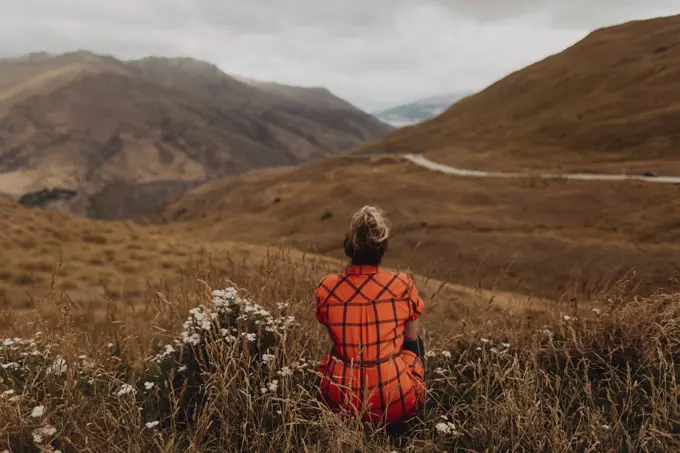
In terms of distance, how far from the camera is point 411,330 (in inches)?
136

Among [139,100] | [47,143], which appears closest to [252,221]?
[47,143]

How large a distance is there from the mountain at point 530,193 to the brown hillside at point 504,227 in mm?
84

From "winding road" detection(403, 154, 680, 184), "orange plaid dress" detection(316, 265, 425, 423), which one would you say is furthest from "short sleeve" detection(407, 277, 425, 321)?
"winding road" detection(403, 154, 680, 184)

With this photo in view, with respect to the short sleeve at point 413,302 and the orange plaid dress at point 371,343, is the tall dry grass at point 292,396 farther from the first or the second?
the short sleeve at point 413,302

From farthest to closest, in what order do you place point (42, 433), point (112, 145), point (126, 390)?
point (112, 145)
point (126, 390)
point (42, 433)

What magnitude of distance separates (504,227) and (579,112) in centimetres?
3469

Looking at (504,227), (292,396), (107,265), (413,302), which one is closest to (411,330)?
(413,302)

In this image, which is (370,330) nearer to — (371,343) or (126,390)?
(371,343)

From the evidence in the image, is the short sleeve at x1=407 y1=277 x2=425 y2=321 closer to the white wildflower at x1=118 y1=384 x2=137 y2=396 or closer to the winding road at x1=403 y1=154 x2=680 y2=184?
the white wildflower at x1=118 y1=384 x2=137 y2=396

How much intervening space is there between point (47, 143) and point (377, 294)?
572 feet

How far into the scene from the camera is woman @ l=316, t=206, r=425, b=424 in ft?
10.0

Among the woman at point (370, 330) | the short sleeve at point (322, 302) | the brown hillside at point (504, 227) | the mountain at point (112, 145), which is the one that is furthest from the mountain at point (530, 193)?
the mountain at point (112, 145)

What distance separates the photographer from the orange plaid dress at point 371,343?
3051 mm

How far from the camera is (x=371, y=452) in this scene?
2730mm
